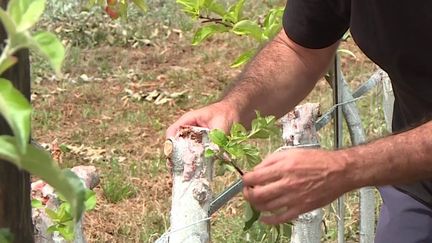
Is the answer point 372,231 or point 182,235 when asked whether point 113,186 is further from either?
point 182,235

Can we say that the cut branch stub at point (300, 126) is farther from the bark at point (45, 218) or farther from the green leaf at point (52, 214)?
the green leaf at point (52, 214)

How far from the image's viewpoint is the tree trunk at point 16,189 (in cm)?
92

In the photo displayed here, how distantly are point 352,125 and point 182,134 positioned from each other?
126 centimetres

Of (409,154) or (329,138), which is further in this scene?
(329,138)

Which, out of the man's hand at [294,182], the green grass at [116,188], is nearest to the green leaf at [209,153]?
the man's hand at [294,182]

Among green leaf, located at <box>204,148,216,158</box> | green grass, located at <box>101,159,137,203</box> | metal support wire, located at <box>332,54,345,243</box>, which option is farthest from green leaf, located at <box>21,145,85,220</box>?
green grass, located at <box>101,159,137,203</box>

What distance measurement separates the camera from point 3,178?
0.93m

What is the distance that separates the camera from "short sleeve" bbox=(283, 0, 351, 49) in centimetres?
242

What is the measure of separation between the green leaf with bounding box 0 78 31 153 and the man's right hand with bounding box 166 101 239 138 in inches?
50.1

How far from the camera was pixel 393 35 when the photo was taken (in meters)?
2.20

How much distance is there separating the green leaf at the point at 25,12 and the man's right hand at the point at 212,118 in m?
1.25

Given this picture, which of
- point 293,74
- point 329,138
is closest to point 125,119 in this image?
point 329,138

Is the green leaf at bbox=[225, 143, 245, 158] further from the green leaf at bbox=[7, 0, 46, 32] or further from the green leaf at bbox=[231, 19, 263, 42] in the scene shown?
the green leaf at bbox=[7, 0, 46, 32]

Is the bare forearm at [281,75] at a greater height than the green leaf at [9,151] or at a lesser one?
lesser
